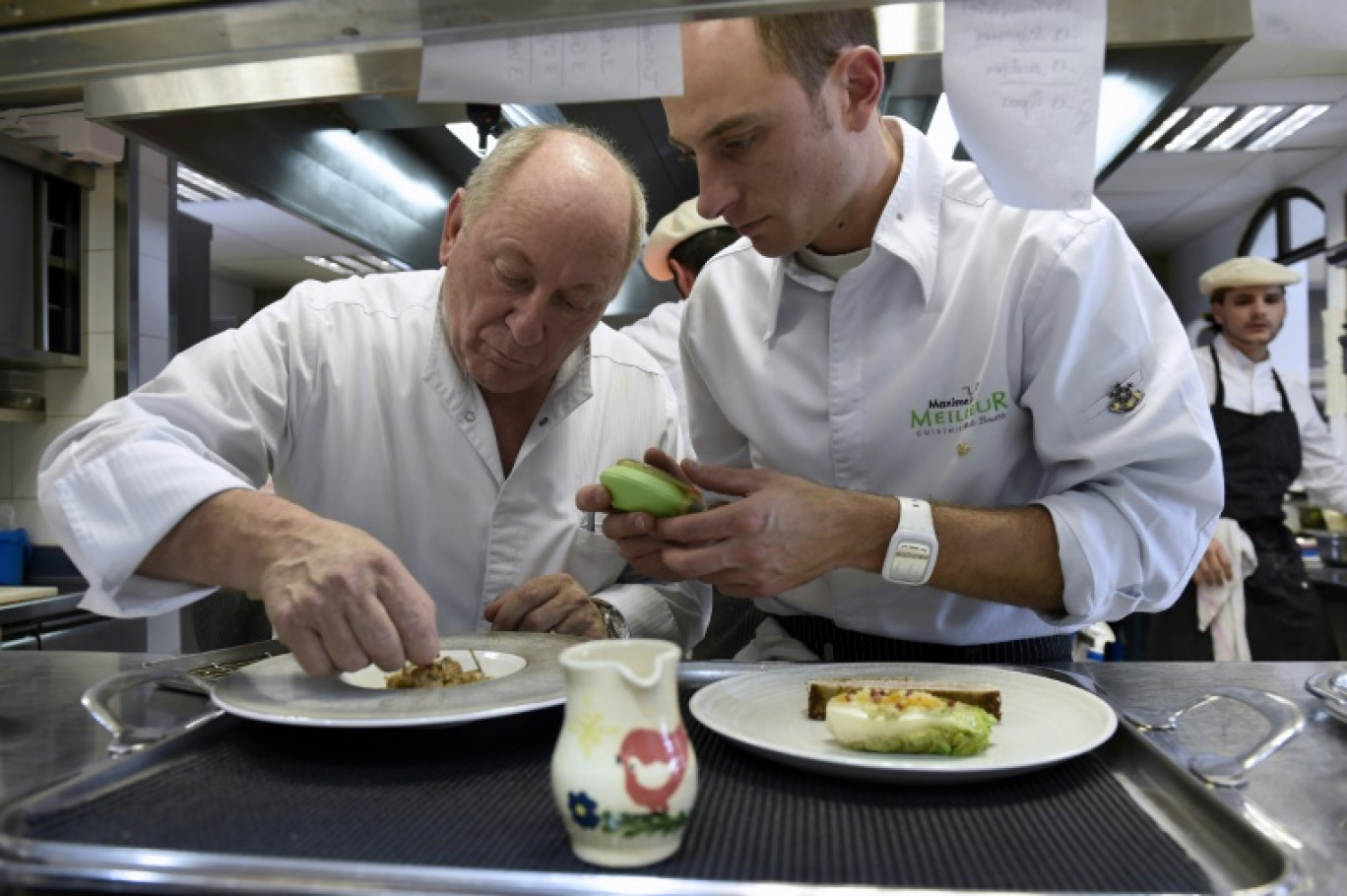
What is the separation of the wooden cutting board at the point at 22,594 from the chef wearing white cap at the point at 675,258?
211 centimetres

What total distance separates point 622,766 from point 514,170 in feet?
3.85

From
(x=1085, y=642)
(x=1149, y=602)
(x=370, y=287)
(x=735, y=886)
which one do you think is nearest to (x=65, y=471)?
(x=370, y=287)

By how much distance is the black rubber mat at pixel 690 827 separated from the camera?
66cm

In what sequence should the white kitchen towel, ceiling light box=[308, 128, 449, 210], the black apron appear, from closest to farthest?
→ ceiling light box=[308, 128, 449, 210]
the white kitchen towel
the black apron

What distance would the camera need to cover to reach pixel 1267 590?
4.14m

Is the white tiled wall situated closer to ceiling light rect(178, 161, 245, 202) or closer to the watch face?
ceiling light rect(178, 161, 245, 202)

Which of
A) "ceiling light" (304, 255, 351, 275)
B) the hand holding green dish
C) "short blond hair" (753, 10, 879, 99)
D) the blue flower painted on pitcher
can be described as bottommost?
the blue flower painted on pitcher

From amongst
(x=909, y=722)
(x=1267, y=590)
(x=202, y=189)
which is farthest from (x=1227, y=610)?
(x=202, y=189)

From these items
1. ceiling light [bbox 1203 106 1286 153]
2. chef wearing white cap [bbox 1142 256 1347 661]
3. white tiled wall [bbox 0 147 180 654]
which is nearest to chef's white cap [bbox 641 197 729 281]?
white tiled wall [bbox 0 147 180 654]

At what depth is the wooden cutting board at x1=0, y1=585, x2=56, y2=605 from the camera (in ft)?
10.7

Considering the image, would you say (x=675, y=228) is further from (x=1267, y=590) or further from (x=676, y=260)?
(x=1267, y=590)

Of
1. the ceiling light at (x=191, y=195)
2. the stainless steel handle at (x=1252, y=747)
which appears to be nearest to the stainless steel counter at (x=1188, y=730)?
the stainless steel handle at (x=1252, y=747)

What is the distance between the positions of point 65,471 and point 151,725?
375 millimetres

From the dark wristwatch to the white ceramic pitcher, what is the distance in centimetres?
80
